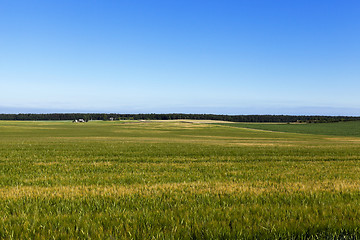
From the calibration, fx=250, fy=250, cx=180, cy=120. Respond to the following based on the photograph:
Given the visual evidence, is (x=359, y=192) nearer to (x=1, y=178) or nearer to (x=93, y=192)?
(x=93, y=192)

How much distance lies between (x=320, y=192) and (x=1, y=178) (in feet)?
37.2

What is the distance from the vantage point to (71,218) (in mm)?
5004

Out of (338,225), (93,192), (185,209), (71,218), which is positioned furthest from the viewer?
(93,192)

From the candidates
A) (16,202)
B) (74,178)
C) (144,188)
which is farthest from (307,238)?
(74,178)

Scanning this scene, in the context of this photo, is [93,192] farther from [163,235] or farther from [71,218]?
[163,235]

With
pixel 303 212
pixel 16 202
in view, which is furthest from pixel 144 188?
pixel 303 212

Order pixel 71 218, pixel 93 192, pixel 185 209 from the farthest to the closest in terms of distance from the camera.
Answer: pixel 93 192 < pixel 185 209 < pixel 71 218

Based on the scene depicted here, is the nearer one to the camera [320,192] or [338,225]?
[338,225]

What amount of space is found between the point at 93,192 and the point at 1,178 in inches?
212

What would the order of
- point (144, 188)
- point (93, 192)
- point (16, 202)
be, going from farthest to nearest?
point (144, 188)
point (93, 192)
point (16, 202)

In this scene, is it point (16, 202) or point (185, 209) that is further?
point (16, 202)

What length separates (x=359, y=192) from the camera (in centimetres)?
714

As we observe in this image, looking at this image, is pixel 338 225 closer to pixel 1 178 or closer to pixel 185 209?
pixel 185 209

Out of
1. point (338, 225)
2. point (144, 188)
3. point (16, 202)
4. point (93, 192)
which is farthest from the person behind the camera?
point (144, 188)
